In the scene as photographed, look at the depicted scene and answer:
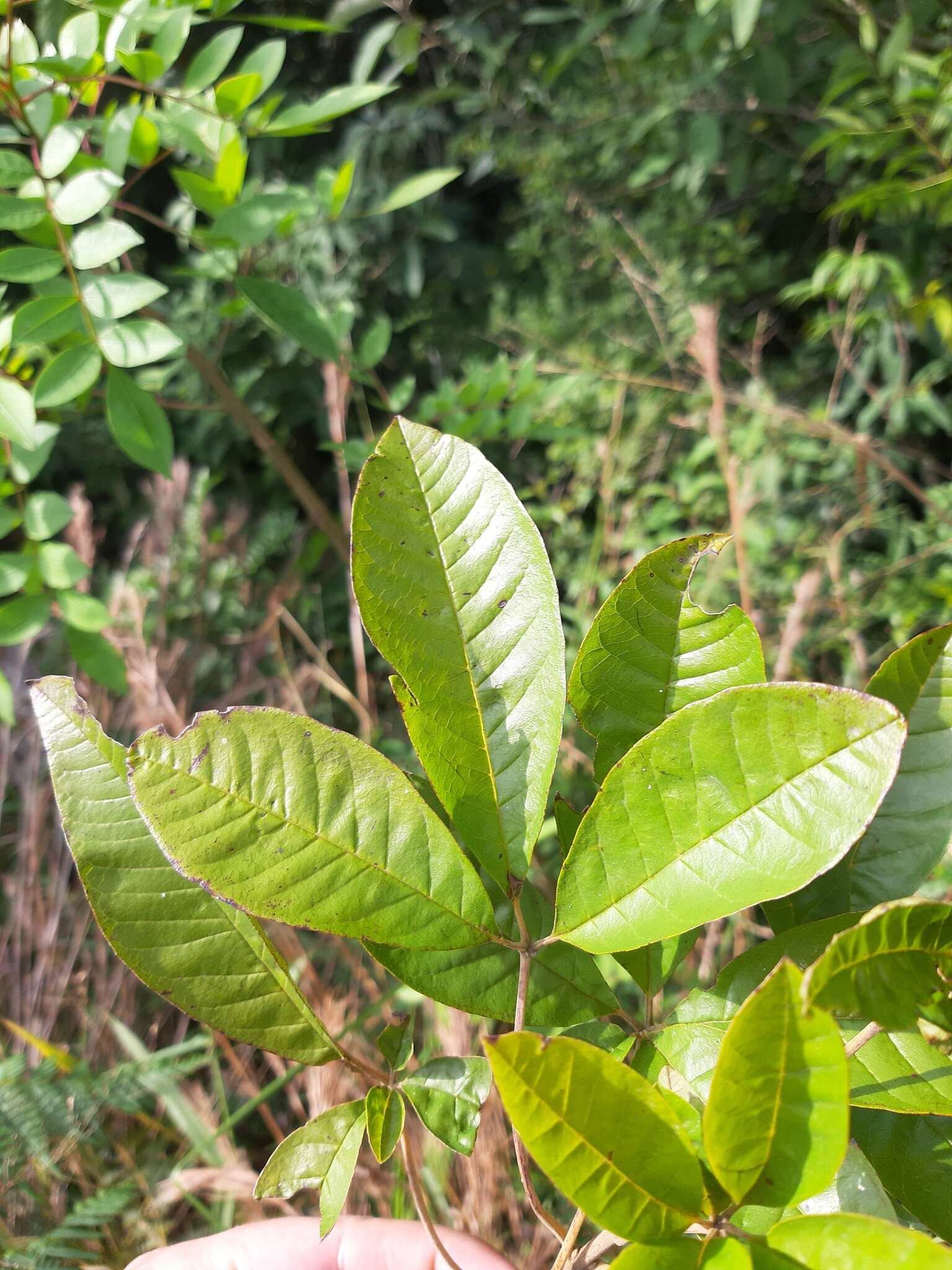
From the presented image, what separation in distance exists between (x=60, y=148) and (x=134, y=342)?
147 mm

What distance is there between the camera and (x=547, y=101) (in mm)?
2578

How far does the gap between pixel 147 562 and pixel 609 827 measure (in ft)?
7.71

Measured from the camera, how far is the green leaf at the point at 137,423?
739 mm

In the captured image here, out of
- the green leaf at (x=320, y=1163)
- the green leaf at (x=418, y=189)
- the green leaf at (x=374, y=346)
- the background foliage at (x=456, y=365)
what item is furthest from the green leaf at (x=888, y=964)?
the green leaf at (x=374, y=346)

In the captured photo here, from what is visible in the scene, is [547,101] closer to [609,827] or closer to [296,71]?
[296,71]

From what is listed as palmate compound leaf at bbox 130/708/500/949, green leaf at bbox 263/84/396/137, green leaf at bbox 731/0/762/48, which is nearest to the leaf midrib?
palmate compound leaf at bbox 130/708/500/949

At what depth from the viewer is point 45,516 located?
83 cm

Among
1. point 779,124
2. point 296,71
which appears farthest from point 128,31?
point 296,71

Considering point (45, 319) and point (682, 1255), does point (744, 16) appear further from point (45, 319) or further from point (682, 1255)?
point (682, 1255)

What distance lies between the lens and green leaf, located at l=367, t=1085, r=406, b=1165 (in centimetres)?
36

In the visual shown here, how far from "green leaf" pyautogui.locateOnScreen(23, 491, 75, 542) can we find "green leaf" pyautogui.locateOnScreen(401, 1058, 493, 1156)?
2.20 feet

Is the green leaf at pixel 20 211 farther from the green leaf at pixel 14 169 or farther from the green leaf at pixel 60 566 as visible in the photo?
the green leaf at pixel 60 566

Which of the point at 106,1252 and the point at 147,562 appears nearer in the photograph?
the point at 106,1252

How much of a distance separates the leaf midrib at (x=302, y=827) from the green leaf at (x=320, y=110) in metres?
0.67
